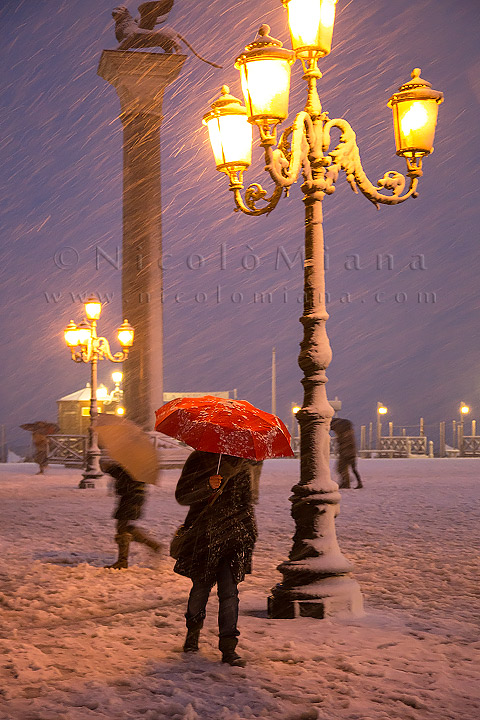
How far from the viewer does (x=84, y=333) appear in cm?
2028

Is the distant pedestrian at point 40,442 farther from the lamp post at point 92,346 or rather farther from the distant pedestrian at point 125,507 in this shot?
the distant pedestrian at point 125,507

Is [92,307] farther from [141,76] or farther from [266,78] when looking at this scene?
[266,78]

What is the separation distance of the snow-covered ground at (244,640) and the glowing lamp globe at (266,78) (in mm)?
3853

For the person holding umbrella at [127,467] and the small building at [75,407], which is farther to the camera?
the small building at [75,407]

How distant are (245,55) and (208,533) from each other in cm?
362

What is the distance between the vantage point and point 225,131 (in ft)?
23.7

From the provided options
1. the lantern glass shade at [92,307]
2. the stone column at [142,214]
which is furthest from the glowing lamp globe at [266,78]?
the stone column at [142,214]

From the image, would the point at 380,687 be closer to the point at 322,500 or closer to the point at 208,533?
the point at 208,533

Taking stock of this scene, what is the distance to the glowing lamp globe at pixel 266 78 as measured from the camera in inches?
254

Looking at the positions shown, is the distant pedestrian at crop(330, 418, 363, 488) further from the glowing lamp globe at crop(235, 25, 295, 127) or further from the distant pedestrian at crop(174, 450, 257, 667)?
the distant pedestrian at crop(174, 450, 257, 667)

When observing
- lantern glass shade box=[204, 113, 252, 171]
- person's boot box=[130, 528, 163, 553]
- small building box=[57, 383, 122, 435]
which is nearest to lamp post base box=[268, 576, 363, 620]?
person's boot box=[130, 528, 163, 553]

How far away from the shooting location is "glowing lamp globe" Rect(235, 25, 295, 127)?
646 cm

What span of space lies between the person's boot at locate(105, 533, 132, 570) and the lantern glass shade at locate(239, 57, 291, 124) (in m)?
4.51

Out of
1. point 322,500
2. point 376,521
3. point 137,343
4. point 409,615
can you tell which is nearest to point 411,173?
point 322,500
